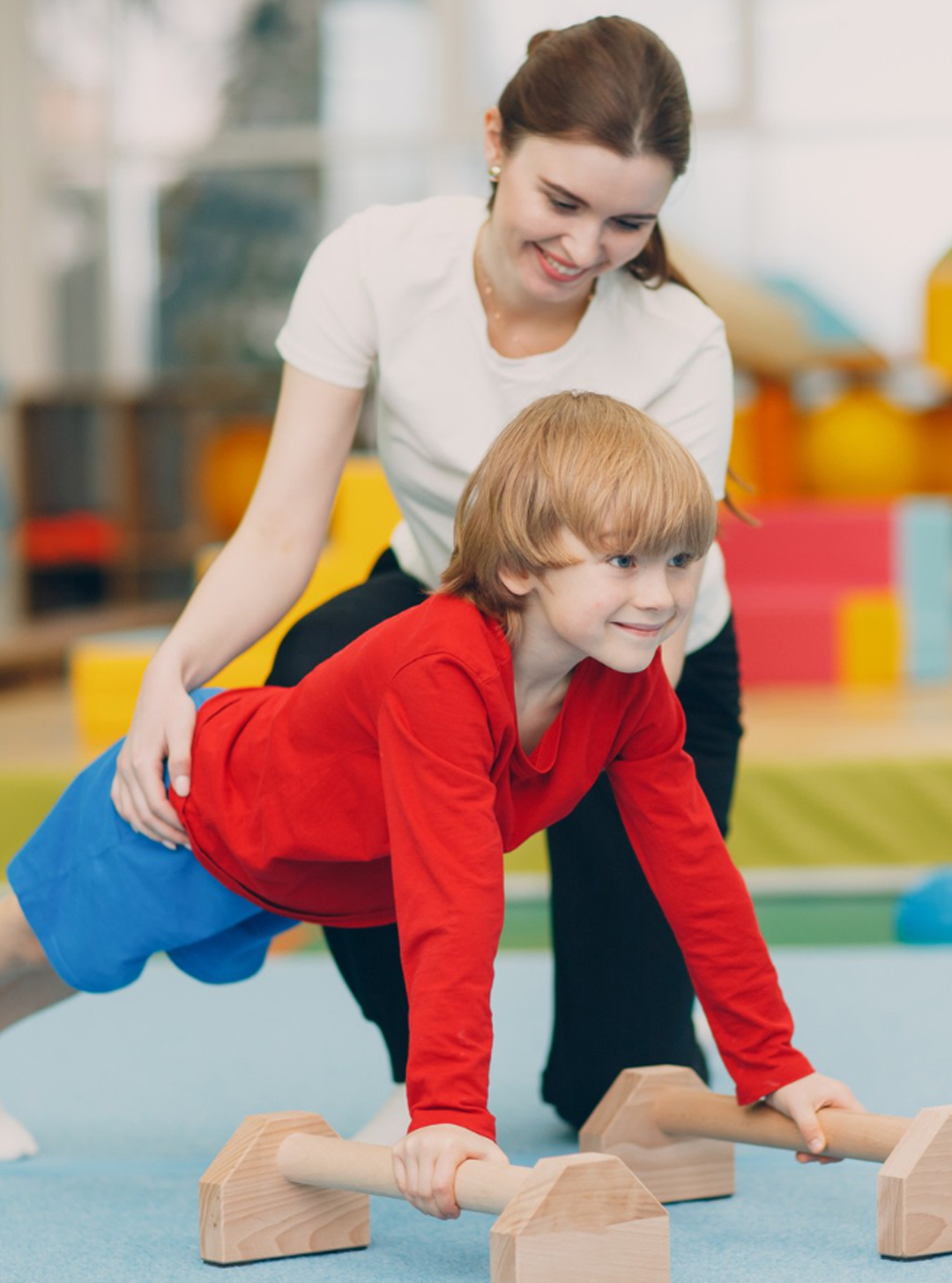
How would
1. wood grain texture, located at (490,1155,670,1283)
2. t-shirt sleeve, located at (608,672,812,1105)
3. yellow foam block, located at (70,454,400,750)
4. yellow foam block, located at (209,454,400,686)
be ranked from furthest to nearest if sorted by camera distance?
yellow foam block, located at (209,454,400,686)
yellow foam block, located at (70,454,400,750)
t-shirt sleeve, located at (608,672,812,1105)
wood grain texture, located at (490,1155,670,1283)

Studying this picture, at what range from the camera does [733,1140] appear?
3.85ft

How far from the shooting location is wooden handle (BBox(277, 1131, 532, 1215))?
3.07 feet

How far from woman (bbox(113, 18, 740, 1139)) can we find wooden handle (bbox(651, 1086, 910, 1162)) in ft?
0.67

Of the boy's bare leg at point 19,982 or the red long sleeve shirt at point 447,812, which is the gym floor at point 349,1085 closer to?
the boy's bare leg at point 19,982

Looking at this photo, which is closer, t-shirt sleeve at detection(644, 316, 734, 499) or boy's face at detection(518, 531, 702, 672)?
boy's face at detection(518, 531, 702, 672)

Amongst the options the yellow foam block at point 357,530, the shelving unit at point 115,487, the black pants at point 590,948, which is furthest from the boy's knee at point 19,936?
the shelving unit at point 115,487

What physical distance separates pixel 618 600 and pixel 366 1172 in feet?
1.24

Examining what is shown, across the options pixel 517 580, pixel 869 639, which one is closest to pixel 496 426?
pixel 517 580

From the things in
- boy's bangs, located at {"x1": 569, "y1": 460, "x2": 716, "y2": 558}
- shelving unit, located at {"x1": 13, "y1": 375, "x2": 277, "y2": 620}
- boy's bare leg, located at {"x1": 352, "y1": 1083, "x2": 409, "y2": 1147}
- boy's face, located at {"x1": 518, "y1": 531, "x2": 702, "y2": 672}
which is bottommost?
shelving unit, located at {"x1": 13, "y1": 375, "x2": 277, "y2": 620}

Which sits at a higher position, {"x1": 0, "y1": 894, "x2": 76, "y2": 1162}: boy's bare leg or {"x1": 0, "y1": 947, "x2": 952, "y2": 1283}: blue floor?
{"x1": 0, "y1": 894, "x2": 76, "y2": 1162}: boy's bare leg

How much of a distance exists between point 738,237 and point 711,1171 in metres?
5.79

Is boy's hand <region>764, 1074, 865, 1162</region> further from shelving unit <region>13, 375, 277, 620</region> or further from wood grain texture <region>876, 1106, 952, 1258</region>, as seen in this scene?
shelving unit <region>13, 375, 277, 620</region>

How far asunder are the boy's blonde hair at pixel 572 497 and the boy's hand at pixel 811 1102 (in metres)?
0.35

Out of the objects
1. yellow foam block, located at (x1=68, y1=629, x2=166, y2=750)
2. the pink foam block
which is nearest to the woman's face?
yellow foam block, located at (x1=68, y1=629, x2=166, y2=750)
